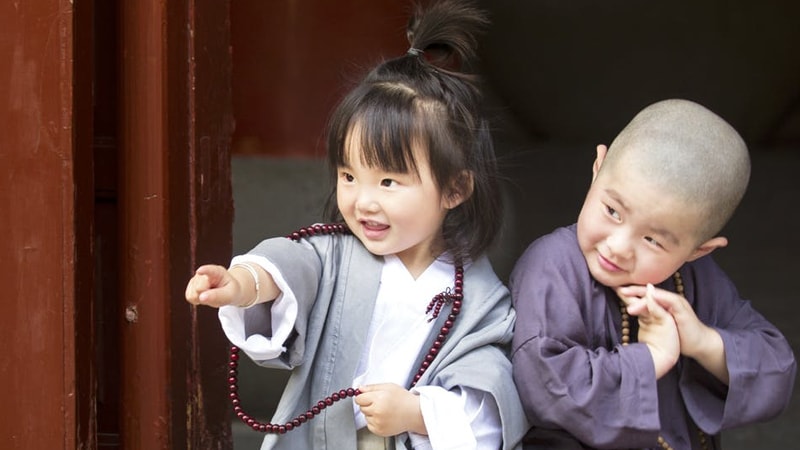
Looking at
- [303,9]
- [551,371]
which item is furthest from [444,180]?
[303,9]

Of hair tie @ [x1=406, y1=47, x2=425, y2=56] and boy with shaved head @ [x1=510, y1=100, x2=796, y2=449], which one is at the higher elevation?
hair tie @ [x1=406, y1=47, x2=425, y2=56]

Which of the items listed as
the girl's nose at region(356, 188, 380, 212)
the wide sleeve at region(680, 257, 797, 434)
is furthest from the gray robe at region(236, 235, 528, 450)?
the wide sleeve at region(680, 257, 797, 434)

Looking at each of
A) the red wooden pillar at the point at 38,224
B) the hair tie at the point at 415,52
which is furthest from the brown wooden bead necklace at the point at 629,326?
A: the red wooden pillar at the point at 38,224

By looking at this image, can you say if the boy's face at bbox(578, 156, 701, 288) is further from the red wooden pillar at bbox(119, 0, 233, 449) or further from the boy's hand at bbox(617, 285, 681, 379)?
the red wooden pillar at bbox(119, 0, 233, 449)

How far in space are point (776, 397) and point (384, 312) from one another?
0.75 meters

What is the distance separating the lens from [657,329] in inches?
76.4

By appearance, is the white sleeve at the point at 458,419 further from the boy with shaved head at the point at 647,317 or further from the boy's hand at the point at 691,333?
the boy's hand at the point at 691,333

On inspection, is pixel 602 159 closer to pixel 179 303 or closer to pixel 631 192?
pixel 631 192

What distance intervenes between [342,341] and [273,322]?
0.15 meters

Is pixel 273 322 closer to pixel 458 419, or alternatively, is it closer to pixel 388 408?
pixel 388 408

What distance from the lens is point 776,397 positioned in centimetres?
198

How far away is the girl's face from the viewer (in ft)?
6.45

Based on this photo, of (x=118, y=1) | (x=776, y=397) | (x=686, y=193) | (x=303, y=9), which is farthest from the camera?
(x=303, y=9)

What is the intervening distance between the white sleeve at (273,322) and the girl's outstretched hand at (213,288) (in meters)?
0.09
